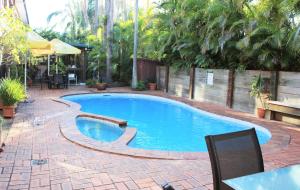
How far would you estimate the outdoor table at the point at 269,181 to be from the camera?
2023 millimetres

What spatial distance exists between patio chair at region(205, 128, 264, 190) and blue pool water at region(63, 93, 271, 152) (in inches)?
162

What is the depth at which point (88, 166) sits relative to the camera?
4.46m

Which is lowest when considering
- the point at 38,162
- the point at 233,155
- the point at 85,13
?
the point at 38,162

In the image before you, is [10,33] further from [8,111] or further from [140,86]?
[140,86]

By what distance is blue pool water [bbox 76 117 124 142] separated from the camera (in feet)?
24.3

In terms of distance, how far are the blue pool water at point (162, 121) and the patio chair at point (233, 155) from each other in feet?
13.5

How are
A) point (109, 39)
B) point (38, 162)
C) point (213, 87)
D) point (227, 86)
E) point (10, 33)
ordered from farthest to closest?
1. point (109, 39)
2. point (213, 87)
3. point (227, 86)
4. point (10, 33)
5. point (38, 162)

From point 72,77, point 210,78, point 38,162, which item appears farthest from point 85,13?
point 38,162

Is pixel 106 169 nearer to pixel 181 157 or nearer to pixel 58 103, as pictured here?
pixel 181 157

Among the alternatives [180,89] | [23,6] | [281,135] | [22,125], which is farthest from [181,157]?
[23,6]

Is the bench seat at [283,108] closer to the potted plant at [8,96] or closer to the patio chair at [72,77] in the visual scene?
the potted plant at [8,96]

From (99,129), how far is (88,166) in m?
3.57

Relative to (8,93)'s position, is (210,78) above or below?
above

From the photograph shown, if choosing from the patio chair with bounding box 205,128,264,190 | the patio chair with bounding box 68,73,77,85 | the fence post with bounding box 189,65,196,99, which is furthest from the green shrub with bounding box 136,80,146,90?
the patio chair with bounding box 205,128,264,190
